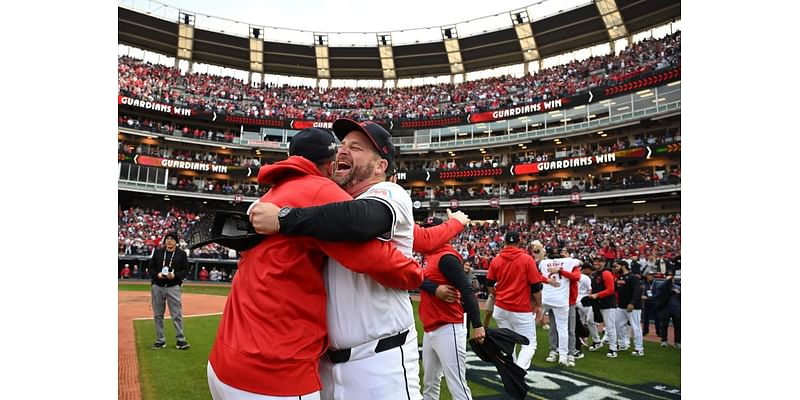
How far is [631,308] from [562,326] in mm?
2691

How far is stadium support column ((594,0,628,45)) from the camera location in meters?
41.8

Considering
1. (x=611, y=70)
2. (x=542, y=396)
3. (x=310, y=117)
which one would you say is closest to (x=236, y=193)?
(x=310, y=117)

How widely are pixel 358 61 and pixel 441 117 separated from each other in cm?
1370

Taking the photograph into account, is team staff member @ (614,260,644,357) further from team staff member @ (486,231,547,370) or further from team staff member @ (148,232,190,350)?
team staff member @ (148,232,190,350)

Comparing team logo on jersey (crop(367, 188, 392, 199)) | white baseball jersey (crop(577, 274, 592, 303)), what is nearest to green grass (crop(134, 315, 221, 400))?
team logo on jersey (crop(367, 188, 392, 199))

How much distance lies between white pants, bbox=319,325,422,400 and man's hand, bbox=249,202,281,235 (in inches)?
28.9

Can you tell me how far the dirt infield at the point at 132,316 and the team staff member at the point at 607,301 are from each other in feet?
28.8

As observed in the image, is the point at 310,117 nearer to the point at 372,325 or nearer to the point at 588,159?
the point at 588,159

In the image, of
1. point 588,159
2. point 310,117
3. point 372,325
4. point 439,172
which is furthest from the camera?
point 310,117

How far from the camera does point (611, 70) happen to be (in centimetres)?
4078

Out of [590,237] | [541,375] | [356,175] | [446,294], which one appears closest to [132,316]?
[541,375]

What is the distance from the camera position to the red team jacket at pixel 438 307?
15.3 ft

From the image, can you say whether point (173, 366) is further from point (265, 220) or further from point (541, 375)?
point (265, 220)

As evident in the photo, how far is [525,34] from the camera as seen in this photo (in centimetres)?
4619
